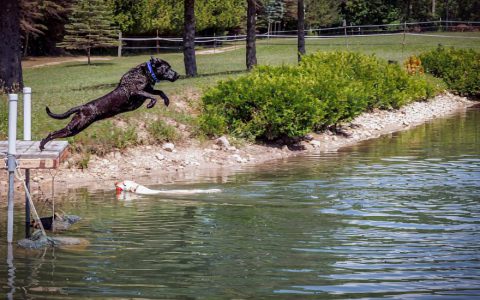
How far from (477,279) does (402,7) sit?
2812 inches

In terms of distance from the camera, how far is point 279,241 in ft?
39.1

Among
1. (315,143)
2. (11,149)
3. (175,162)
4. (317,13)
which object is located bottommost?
(175,162)

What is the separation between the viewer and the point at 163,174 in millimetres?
18812

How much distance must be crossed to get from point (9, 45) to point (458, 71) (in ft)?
69.8

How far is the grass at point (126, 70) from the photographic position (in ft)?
63.0

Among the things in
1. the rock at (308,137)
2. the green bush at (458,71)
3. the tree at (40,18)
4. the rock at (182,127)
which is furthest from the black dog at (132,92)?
the tree at (40,18)

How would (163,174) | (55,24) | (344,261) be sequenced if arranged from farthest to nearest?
(55,24) → (163,174) → (344,261)

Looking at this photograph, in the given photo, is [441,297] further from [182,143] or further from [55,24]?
[55,24]

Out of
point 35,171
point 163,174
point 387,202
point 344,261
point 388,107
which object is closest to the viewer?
point 344,261

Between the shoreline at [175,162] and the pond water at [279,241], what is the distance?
0.91 metres

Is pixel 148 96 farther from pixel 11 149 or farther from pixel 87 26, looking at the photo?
pixel 87 26

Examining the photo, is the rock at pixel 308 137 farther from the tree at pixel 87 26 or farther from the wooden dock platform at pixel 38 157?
the tree at pixel 87 26

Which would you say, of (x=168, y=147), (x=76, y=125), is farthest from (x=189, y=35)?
(x=76, y=125)

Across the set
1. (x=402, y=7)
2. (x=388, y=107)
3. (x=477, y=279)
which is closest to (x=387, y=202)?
(x=477, y=279)
